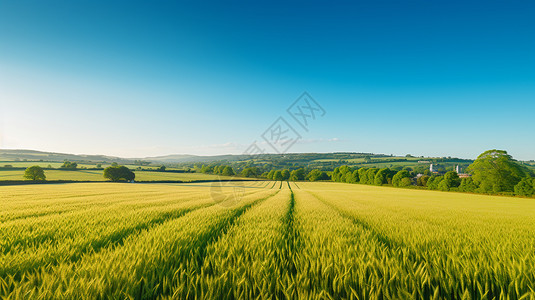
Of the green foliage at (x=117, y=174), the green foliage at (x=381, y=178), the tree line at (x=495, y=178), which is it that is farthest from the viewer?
the green foliage at (x=381, y=178)

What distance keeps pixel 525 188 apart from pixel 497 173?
505cm

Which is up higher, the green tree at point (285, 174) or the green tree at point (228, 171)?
the green tree at point (228, 171)

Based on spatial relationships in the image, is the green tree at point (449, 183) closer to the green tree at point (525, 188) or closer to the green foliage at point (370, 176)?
the green tree at point (525, 188)

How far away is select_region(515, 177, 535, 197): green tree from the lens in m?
32.9

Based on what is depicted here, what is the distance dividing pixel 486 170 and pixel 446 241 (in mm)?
53352

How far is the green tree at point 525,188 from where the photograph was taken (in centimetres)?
3292

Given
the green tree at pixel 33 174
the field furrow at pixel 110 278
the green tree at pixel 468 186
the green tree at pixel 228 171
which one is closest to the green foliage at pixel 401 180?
the green tree at pixel 468 186

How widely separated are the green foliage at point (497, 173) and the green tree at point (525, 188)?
3.06 metres

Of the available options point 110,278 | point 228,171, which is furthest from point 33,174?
point 110,278

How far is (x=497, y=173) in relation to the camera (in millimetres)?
38125

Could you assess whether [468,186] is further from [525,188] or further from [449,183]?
[525,188]

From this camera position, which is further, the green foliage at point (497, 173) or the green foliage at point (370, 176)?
the green foliage at point (370, 176)

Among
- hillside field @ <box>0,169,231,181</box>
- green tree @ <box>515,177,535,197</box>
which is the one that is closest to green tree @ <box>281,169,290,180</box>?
hillside field @ <box>0,169,231,181</box>

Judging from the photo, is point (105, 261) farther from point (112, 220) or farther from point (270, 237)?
point (112, 220)
